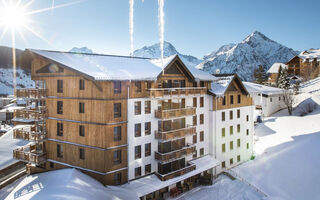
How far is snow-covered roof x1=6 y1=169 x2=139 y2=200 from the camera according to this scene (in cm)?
1509

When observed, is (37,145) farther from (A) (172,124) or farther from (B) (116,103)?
(A) (172,124)

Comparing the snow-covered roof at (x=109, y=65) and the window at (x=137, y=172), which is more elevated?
the snow-covered roof at (x=109, y=65)

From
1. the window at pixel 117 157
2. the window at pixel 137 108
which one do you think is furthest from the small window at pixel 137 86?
the window at pixel 117 157

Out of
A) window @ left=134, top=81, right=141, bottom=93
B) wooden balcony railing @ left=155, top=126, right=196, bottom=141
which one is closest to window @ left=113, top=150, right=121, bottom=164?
wooden balcony railing @ left=155, top=126, right=196, bottom=141

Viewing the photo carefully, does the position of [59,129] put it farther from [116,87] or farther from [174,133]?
[174,133]

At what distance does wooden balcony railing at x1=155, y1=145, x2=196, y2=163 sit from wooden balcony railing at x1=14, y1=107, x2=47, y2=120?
42.8ft

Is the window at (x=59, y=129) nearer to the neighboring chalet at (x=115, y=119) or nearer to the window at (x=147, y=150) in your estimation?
the neighboring chalet at (x=115, y=119)

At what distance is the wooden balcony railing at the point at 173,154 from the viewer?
21.7 m

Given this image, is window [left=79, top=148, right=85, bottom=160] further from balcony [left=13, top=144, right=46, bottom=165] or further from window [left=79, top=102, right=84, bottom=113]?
balcony [left=13, top=144, right=46, bottom=165]

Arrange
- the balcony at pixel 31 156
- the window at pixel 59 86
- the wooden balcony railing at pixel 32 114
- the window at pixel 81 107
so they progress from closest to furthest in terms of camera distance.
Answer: the window at pixel 81 107
the window at pixel 59 86
the balcony at pixel 31 156
the wooden balcony railing at pixel 32 114

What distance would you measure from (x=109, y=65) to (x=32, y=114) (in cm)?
1018

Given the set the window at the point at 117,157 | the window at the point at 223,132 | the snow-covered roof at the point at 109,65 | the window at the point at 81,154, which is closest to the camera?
Result: the snow-covered roof at the point at 109,65

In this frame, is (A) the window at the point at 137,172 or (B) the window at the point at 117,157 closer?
(B) the window at the point at 117,157

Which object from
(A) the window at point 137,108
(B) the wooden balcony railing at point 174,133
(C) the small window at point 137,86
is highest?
(C) the small window at point 137,86
